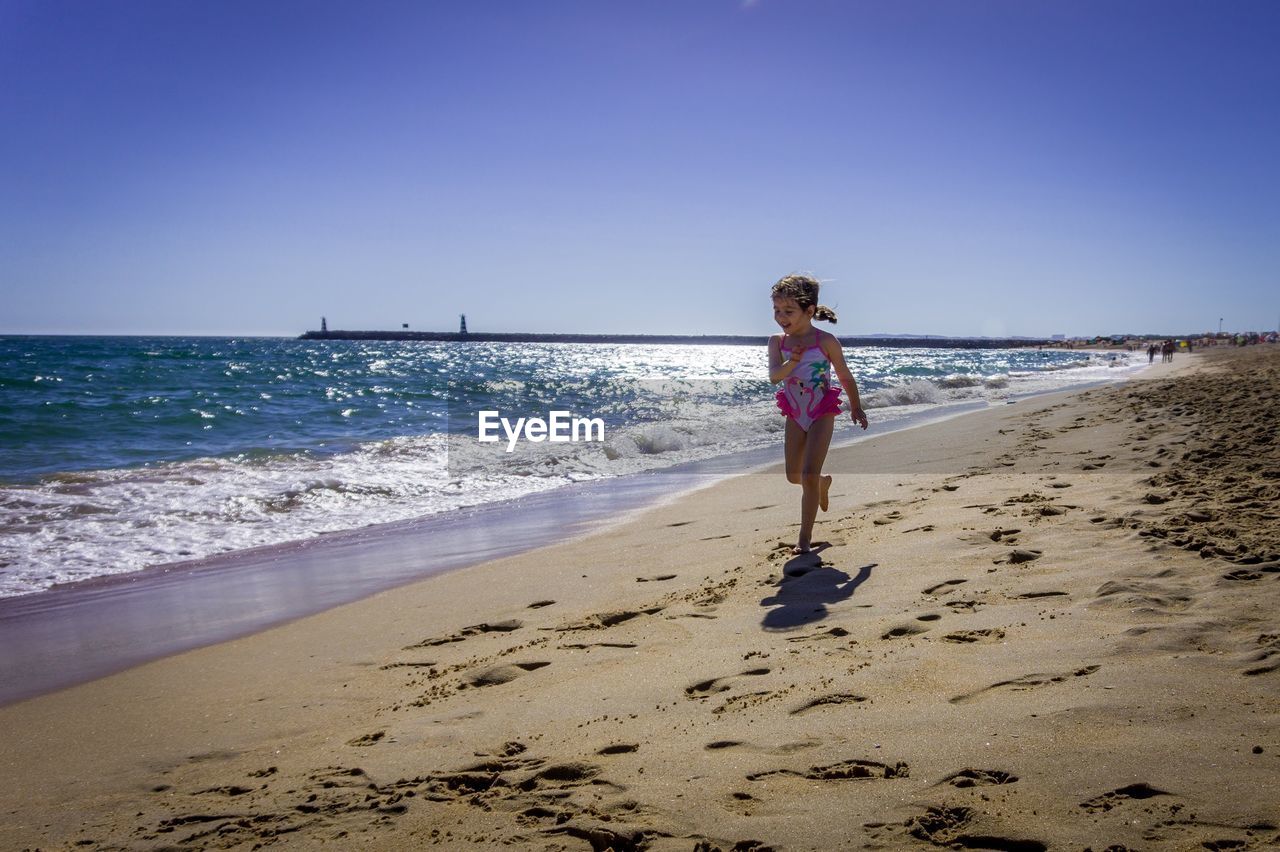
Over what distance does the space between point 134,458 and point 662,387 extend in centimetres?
2408

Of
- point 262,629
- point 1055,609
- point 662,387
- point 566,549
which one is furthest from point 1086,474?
point 662,387

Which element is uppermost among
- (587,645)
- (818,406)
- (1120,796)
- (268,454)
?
(818,406)

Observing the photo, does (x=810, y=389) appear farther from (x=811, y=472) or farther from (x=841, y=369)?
(x=811, y=472)

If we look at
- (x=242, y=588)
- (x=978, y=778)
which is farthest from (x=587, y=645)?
(x=242, y=588)

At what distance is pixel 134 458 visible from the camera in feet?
39.0

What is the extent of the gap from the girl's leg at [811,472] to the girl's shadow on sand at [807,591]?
18 centimetres

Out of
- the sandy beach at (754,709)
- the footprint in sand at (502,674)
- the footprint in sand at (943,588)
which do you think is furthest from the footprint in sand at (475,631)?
the footprint in sand at (943,588)

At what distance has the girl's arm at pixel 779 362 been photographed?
15.7 ft

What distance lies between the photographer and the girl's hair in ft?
15.6

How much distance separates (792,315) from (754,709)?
2.67 meters

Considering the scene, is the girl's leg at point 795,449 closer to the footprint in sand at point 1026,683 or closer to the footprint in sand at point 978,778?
the footprint in sand at point 1026,683

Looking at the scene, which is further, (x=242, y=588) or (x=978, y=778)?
(x=242, y=588)

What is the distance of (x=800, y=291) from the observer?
187 inches

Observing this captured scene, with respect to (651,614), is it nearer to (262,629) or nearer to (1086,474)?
(262,629)
